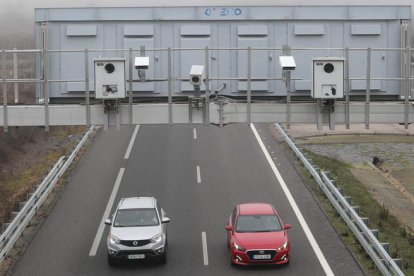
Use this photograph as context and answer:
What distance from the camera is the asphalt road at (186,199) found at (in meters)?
20.9

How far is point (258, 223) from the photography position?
22172 mm

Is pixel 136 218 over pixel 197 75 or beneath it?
beneath

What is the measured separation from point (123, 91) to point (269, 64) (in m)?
5.21

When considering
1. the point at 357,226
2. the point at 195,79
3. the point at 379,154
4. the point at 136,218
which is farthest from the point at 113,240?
the point at 379,154

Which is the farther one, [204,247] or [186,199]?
[186,199]

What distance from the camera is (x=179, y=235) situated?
2392 cm

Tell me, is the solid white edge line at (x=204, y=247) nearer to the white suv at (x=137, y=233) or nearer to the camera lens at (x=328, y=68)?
the white suv at (x=137, y=233)

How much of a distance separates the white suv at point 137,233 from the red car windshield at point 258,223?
2234 mm

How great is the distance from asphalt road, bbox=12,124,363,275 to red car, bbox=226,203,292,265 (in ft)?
1.20

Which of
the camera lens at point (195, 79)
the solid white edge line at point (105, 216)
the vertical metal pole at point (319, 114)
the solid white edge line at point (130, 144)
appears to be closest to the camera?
A: the camera lens at point (195, 79)

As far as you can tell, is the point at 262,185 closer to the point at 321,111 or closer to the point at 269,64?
the point at 269,64

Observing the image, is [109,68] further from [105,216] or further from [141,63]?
[105,216]

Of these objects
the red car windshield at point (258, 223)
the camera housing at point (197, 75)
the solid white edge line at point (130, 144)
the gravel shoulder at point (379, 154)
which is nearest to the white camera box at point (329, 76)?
the camera housing at point (197, 75)

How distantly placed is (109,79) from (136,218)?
644 cm
